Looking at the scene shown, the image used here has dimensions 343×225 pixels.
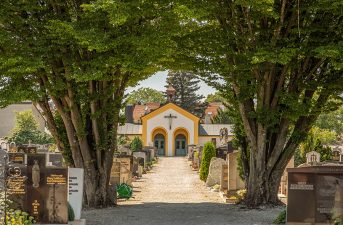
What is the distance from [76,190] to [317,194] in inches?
219

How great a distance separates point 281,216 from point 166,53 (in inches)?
199

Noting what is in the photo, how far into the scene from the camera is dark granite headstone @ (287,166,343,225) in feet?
40.9

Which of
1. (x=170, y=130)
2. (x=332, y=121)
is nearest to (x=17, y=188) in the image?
(x=170, y=130)

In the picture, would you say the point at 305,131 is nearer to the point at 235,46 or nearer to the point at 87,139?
the point at 235,46

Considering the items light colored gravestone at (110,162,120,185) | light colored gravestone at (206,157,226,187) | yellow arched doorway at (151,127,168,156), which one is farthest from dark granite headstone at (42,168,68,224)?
yellow arched doorway at (151,127,168,156)

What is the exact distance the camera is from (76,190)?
14305 millimetres

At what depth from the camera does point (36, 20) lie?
52.2ft

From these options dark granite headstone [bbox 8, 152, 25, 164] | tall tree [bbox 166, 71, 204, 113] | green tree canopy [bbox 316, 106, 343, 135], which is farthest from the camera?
tall tree [bbox 166, 71, 204, 113]

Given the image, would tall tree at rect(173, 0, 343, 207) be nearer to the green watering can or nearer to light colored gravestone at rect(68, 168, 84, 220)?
light colored gravestone at rect(68, 168, 84, 220)

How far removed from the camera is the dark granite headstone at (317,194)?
1246 cm

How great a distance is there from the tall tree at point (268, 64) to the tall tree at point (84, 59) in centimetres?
138

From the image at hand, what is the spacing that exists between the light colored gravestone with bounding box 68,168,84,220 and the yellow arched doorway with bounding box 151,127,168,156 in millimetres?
59043

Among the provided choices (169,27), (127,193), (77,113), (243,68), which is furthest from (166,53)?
(127,193)

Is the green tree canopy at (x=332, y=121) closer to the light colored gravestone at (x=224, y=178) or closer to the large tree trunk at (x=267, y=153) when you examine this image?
the light colored gravestone at (x=224, y=178)
